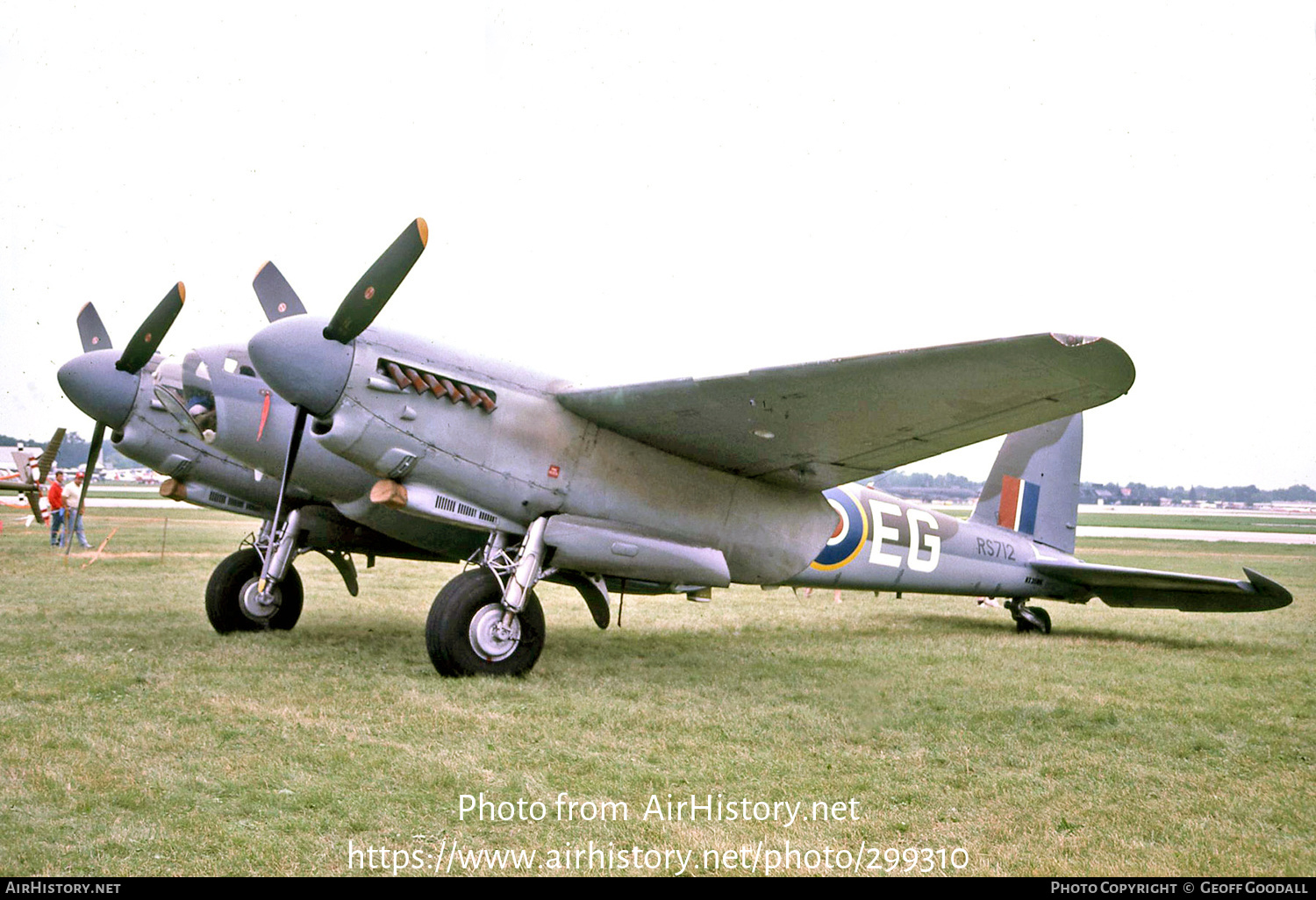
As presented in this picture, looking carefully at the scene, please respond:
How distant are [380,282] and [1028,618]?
7.87 meters

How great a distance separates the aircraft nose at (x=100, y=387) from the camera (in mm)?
8070

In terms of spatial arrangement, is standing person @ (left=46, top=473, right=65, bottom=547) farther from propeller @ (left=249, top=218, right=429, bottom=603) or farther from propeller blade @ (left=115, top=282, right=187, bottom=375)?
propeller @ (left=249, top=218, right=429, bottom=603)

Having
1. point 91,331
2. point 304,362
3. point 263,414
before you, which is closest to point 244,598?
point 263,414

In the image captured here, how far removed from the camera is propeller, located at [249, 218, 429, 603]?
18.7 feet

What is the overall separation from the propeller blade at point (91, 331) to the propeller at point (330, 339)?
435 centimetres

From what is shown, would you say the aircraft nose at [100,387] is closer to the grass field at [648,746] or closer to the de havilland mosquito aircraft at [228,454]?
the de havilland mosquito aircraft at [228,454]

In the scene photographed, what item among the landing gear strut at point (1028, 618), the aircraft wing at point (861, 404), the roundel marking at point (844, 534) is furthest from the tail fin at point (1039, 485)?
the aircraft wing at point (861, 404)

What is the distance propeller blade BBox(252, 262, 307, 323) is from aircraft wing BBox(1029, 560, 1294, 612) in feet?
26.9

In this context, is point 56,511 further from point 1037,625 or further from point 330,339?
point 1037,625

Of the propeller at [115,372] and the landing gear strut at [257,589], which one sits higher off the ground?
the propeller at [115,372]

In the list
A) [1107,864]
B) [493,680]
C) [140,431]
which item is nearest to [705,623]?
[493,680]

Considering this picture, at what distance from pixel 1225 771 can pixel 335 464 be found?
621cm

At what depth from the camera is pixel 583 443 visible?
21.6 feet

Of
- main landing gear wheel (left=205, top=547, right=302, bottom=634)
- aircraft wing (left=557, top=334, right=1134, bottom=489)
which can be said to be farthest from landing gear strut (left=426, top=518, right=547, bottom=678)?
main landing gear wheel (left=205, top=547, right=302, bottom=634)
